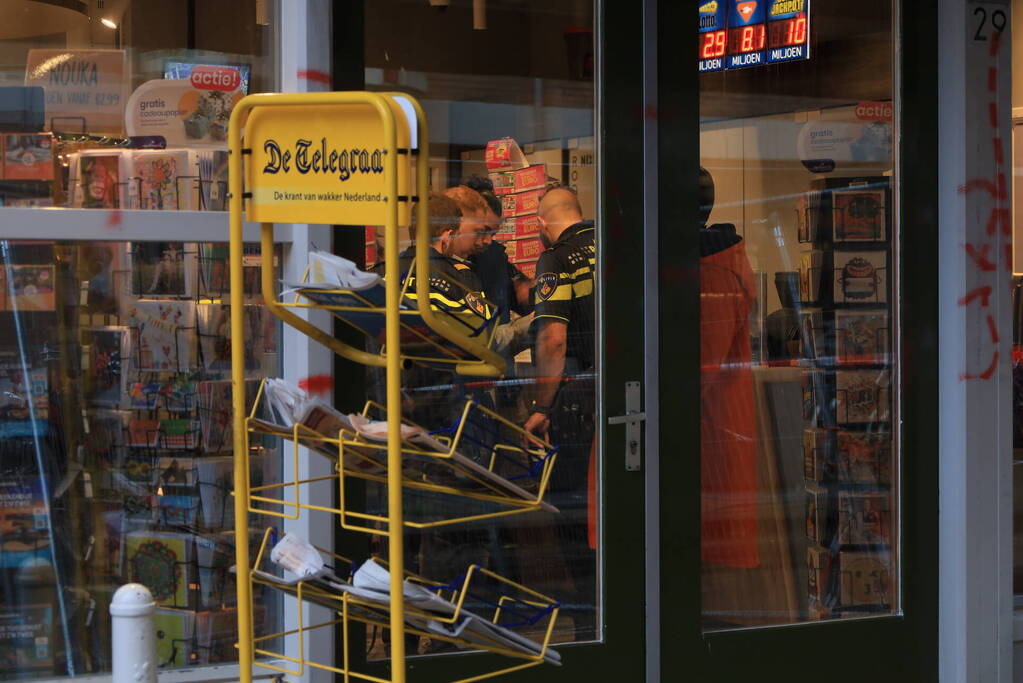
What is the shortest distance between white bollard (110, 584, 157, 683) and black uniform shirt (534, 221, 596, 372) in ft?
5.69

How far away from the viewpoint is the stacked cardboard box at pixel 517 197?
13.4ft

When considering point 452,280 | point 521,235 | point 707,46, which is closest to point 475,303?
point 452,280

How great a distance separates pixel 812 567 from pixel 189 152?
2.62 m

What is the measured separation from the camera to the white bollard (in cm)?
287

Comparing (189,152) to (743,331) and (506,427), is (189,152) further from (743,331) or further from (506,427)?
(743,331)

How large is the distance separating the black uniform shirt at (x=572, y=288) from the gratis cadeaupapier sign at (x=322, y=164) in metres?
1.67

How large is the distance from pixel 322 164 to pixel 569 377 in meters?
1.83

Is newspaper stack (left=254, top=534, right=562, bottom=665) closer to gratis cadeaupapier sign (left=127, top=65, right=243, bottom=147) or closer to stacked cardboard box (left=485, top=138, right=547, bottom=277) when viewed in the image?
gratis cadeaupapier sign (left=127, top=65, right=243, bottom=147)

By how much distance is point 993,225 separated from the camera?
181 inches

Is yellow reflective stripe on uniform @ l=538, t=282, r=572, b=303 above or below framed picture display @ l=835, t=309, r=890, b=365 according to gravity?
above

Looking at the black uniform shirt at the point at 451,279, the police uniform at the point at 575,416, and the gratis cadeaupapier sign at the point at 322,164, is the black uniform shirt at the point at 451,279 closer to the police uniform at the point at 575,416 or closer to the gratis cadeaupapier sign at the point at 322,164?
the police uniform at the point at 575,416

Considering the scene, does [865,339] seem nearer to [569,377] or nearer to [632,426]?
[632,426]

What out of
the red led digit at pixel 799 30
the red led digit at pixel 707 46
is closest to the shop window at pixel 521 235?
the red led digit at pixel 707 46

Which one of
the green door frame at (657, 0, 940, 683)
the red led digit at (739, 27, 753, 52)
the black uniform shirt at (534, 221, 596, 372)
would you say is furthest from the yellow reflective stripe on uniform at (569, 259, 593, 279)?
the red led digit at (739, 27, 753, 52)
